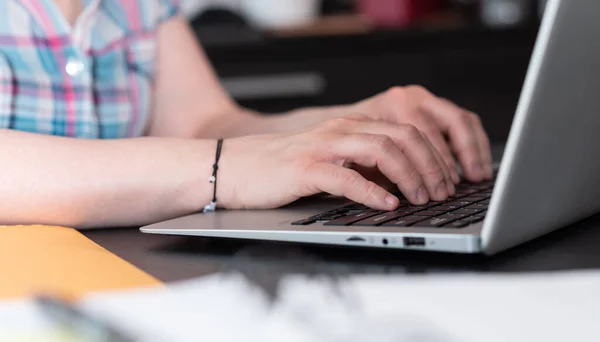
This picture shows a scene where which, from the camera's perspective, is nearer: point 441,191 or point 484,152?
point 441,191

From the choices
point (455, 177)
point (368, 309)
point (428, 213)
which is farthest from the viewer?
point (455, 177)

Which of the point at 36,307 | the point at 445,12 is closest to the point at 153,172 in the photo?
the point at 36,307

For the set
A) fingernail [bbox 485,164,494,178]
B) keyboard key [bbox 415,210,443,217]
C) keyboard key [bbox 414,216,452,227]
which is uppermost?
keyboard key [bbox 414,216,452,227]

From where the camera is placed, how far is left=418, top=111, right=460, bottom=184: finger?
93 cm

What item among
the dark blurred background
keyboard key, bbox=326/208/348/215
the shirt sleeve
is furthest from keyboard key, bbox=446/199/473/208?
the dark blurred background

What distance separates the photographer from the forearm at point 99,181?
0.80 metres

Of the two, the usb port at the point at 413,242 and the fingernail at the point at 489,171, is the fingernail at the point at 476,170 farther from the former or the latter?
the usb port at the point at 413,242

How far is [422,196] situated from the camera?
0.79 metres

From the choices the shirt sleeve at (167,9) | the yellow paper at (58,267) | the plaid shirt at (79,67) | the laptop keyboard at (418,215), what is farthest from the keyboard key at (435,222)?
the shirt sleeve at (167,9)

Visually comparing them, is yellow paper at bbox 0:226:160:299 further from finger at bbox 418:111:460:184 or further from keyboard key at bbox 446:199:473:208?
finger at bbox 418:111:460:184

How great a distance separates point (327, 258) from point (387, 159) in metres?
0.18

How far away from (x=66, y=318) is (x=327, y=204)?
375 mm

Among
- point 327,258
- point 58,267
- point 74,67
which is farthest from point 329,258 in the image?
point 74,67

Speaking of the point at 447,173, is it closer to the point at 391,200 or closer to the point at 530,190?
the point at 391,200
